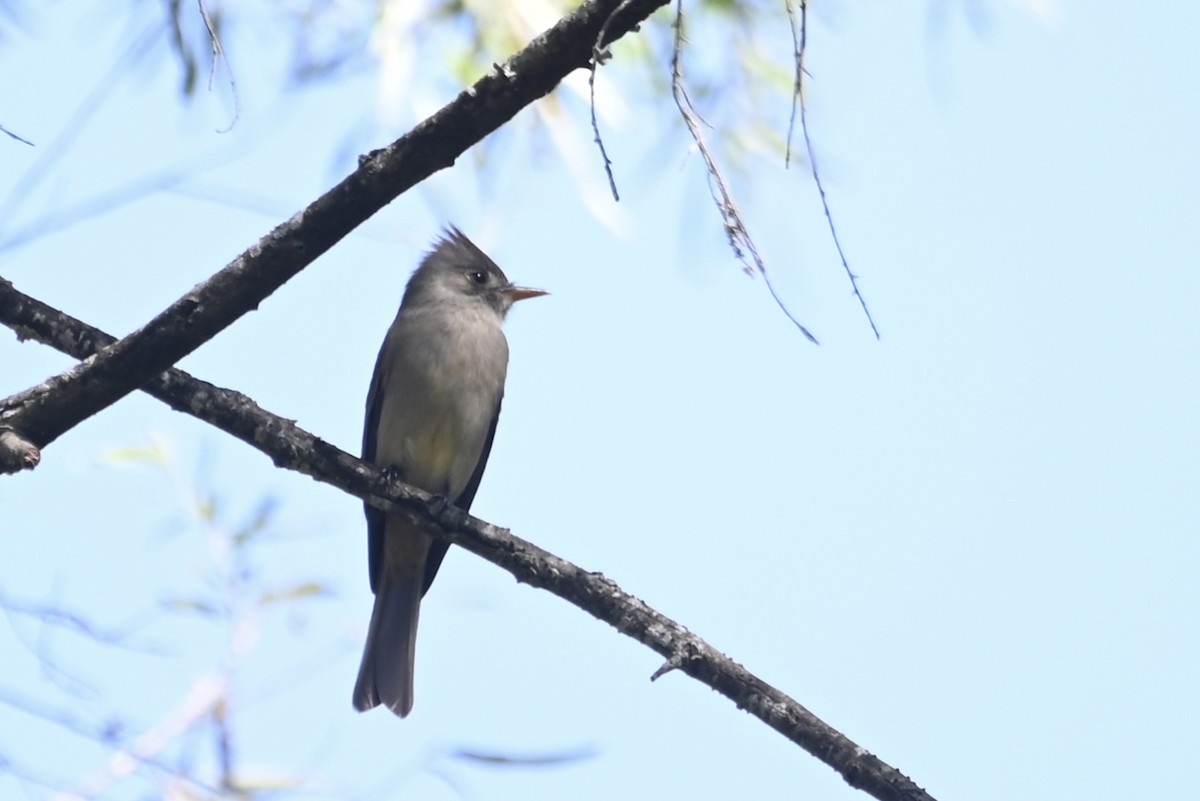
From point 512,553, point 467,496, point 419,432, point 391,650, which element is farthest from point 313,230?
point 467,496

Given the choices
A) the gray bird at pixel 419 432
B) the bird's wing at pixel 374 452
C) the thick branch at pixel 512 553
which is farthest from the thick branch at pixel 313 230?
the bird's wing at pixel 374 452

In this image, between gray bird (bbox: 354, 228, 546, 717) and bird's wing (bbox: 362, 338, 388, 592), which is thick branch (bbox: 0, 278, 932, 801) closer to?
gray bird (bbox: 354, 228, 546, 717)

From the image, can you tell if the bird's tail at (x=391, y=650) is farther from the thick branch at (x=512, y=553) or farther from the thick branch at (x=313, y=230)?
the thick branch at (x=313, y=230)

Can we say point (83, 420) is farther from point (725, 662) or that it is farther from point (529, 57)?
point (725, 662)

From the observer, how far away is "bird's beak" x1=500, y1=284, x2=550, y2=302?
5.58 meters

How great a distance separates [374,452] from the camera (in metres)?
5.22

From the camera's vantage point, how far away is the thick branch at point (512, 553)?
2.73 m

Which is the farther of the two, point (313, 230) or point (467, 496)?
point (467, 496)

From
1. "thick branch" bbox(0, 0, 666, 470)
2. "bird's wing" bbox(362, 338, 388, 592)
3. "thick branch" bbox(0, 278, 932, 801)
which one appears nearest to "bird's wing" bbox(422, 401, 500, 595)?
"bird's wing" bbox(362, 338, 388, 592)

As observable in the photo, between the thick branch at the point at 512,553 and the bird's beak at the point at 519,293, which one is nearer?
the thick branch at the point at 512,553

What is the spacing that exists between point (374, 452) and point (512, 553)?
88.9 inches

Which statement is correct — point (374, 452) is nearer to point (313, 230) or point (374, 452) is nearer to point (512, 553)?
point (512, 553)

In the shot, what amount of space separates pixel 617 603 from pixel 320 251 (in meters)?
0.96

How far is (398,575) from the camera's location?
208 inches
